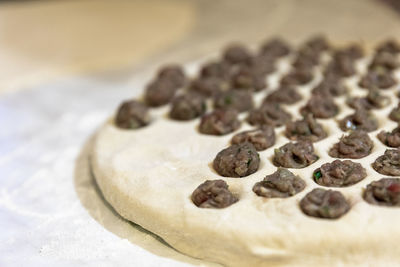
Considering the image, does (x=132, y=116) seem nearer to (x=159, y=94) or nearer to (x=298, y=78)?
(x=159, y=94)

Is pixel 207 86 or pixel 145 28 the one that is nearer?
pixel 207 86

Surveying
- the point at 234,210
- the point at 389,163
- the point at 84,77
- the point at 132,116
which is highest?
the point at 389,163

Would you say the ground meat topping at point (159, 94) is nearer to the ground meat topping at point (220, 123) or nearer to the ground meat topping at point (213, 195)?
the ground meat topping at point (220, 123)

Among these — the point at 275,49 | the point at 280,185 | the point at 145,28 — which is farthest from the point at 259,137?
the point at 145,28

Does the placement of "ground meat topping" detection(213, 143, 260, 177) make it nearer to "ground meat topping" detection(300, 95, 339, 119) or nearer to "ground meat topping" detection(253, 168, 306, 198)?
"ground meat topping" detection(253, 168, 306, 198)

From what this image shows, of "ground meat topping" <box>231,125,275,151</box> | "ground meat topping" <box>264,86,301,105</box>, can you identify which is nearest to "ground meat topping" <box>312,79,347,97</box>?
"ground meat topping" <box>264,86,301,105</box>

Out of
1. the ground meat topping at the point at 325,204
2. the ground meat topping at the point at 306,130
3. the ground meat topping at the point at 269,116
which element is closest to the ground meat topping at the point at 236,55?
the ground meat topping at the point at 269,116
